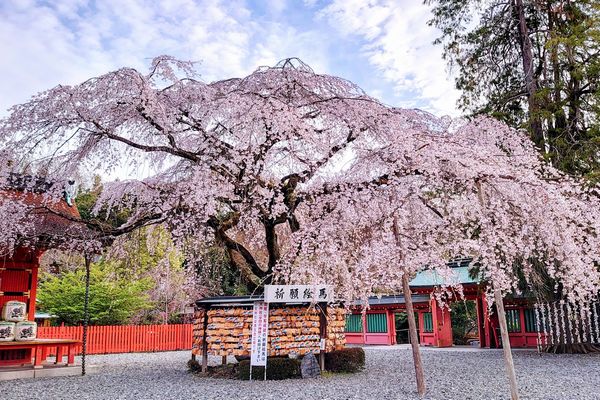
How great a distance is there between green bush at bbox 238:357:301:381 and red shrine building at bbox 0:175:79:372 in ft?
13.6

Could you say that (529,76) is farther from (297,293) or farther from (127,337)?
(127,337)

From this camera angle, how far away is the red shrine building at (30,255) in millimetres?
9462

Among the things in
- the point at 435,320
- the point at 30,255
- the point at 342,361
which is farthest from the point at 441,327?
the point at 30,255

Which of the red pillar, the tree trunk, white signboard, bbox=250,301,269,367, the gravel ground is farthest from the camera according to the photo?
the red pillar

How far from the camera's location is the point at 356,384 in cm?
856

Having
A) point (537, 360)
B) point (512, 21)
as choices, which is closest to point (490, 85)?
point (512, 21)

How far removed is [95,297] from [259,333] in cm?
1094

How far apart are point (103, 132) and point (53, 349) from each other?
1094cm

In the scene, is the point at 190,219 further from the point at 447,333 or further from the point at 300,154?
the point at 447,333

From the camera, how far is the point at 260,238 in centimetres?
1241

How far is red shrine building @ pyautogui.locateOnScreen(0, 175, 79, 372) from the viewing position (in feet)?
31.0

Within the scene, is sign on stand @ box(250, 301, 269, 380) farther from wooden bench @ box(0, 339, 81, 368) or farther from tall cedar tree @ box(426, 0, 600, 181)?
tall cedar tree @ box(426, 0, 600, 181)

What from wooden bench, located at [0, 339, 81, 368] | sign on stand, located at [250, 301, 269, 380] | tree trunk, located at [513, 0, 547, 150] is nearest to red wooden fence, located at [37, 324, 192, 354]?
wooden bench, located at [0, 339, 81, 368]

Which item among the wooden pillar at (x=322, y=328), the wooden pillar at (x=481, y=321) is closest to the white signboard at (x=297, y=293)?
the wooden pillar at (x=322, y=328)
